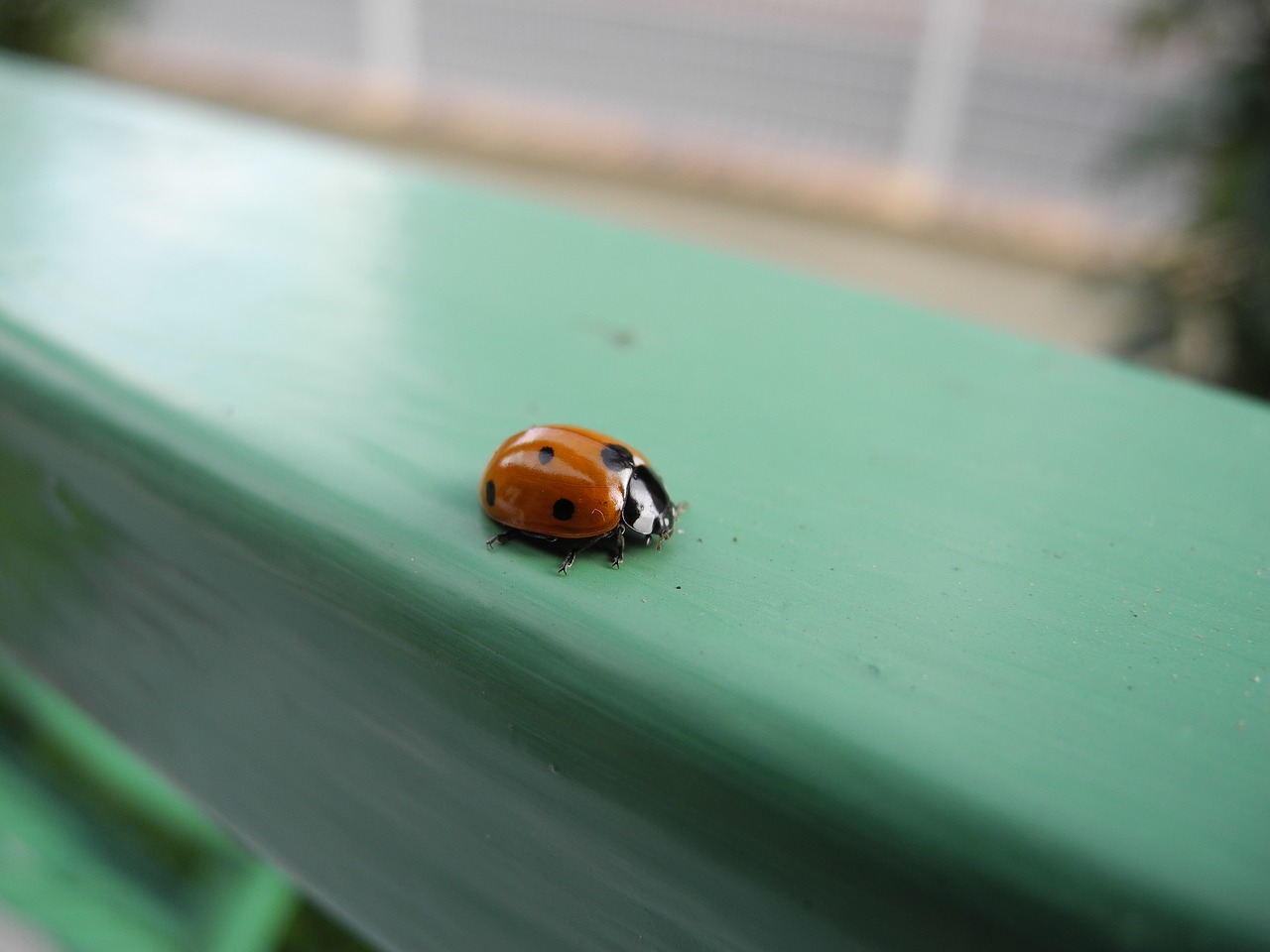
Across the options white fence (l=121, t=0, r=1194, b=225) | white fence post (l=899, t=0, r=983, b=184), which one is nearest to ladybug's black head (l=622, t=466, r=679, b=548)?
white fence (l=121, t=0, r=1194, b=225)

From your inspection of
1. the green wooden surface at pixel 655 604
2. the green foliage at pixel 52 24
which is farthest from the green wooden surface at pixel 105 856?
the green foliage at pixel 52 24

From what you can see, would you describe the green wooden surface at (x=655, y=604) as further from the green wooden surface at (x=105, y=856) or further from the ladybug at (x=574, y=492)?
the green wooden surface at (x=105, y=856)

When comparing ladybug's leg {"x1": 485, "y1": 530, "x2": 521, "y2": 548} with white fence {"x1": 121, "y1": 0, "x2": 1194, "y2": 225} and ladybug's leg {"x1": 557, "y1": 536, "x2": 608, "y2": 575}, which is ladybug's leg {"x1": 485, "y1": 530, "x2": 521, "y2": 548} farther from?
white fence {"x1": 121, "y1": 0, "x2": 1194, "y2": 225}

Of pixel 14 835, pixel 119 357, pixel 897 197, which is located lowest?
pixel 14 835

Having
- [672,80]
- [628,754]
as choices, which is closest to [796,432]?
[628,754]

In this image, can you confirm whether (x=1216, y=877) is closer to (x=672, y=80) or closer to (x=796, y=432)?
(x=796, y=432)

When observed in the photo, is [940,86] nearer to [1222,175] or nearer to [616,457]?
[1222,175]
